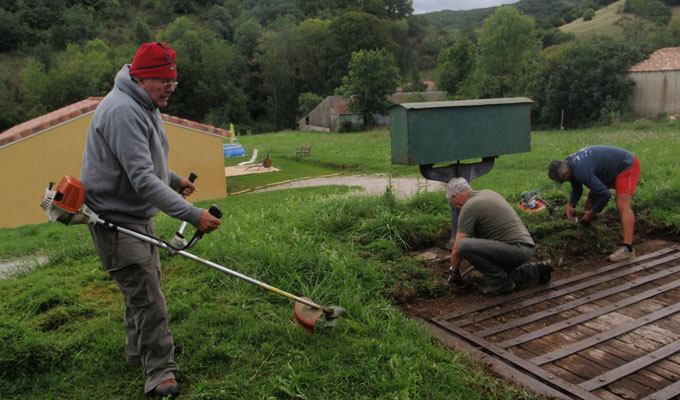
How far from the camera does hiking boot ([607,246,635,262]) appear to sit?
6.09 metres

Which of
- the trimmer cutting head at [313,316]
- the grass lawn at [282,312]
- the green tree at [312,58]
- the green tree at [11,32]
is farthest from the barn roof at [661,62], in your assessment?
the green tree at [11,32]

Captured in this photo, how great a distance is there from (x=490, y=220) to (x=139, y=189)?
3.50m

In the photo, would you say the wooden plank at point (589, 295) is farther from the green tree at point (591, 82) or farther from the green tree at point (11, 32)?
the green tree at point (11, 32)

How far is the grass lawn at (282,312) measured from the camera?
137 inches

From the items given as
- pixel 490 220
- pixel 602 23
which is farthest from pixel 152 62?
pixel 602 23

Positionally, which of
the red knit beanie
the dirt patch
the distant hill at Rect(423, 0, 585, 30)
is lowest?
the dirt patch

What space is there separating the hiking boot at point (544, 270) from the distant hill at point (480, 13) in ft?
386

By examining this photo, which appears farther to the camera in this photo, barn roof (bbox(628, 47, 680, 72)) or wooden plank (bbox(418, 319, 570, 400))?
barn roof (bbox(628, 47, 680, 72))

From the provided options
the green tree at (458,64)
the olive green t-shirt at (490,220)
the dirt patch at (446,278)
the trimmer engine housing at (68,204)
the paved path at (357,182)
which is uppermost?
the green tree at (458,64)

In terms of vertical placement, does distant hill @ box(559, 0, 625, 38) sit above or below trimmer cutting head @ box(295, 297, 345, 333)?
above

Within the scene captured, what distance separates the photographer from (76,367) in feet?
12.3

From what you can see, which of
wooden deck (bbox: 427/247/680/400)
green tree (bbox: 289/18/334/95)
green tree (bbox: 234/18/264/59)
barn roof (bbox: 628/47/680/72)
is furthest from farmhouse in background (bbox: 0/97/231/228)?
green tree (bbox: 234/18/264/59)

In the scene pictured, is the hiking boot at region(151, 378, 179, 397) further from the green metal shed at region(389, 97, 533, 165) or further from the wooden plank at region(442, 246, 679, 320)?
the green metal shed at region(389, 97, 533, 165)

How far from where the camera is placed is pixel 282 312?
4.45 m
